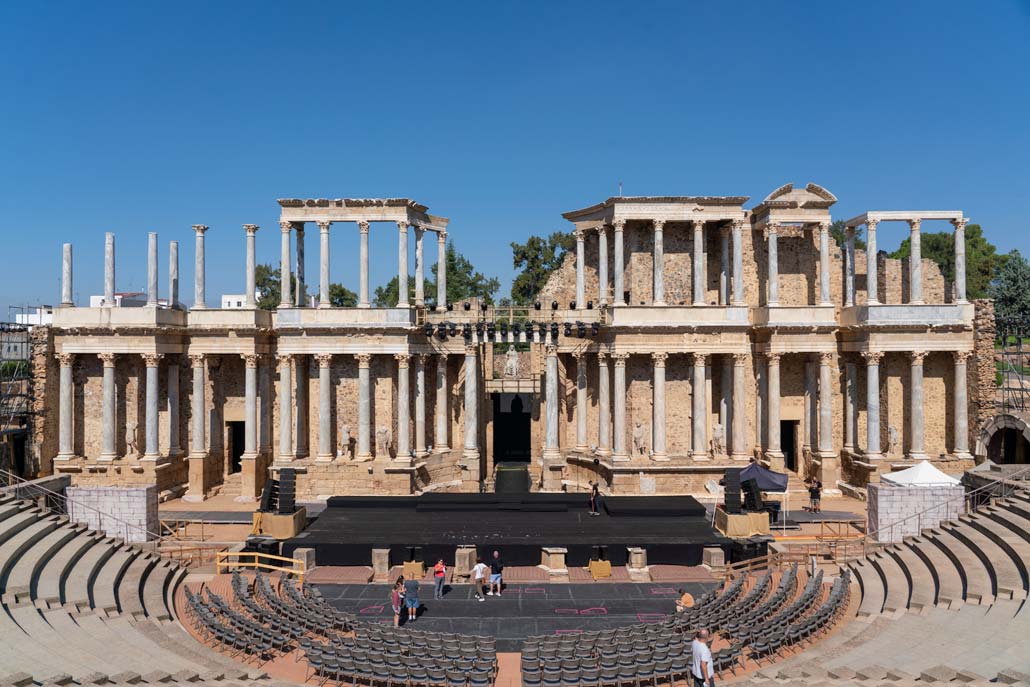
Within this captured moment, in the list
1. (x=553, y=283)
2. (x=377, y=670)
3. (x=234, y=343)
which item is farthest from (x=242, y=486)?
(x=377, y=670)

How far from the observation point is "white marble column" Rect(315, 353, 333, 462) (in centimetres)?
3697

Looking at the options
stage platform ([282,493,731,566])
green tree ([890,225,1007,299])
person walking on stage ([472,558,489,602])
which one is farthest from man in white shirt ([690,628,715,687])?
green tree ([890,225,1007,299])

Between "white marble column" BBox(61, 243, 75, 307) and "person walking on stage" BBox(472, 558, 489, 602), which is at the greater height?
"white marble column" BBox(61, 243, 75, 307)

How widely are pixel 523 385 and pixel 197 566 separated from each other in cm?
3059

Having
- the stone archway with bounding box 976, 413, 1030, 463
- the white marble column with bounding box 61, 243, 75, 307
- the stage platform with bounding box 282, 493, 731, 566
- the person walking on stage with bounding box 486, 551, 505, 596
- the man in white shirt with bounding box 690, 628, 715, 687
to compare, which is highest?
the white marble column with bounding box 61, 243, 75, 307

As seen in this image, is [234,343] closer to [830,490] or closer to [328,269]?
[328,269]

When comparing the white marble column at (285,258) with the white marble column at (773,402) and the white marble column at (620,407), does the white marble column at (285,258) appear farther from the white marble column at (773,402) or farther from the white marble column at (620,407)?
the white marble column at (773,402)

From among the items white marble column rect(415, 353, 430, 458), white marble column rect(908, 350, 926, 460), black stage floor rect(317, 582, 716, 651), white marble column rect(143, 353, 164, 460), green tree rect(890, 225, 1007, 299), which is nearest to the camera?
black stage floor rect(317, 582, 716, 651)

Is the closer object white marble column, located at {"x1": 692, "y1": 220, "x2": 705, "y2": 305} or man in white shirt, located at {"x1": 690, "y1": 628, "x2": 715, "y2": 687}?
man in white shirt, located at {"x1": 690, "y1": 628, "x2": 715, "y2": 687}

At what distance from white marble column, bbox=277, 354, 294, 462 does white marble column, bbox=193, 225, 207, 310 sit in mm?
5242

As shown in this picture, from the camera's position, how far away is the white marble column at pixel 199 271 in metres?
37.9

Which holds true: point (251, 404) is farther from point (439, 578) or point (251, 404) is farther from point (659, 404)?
point (659, 404)

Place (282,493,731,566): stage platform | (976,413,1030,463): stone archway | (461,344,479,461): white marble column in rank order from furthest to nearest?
1. (461,344,479,461): white marble column
2. (976,413,1030,463): stone archway
3. (282,493,731,566): stage platform

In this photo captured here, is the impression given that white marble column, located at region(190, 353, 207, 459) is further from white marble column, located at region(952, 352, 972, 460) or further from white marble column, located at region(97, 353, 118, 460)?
white marble column, located at region(952, 352, 972, 460)
